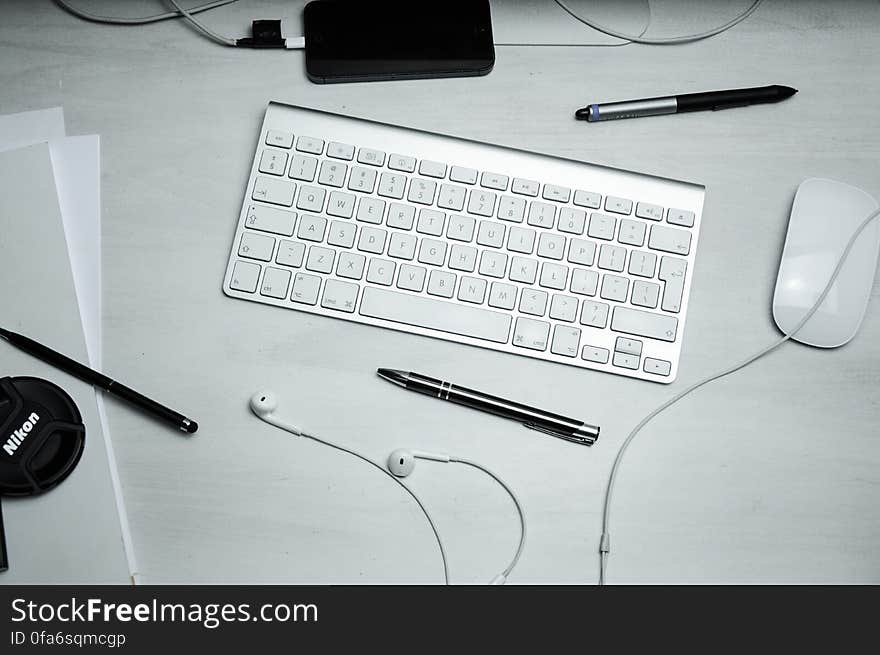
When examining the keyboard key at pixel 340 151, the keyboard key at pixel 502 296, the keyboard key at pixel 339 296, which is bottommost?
the keyboard key at pixel 339 296

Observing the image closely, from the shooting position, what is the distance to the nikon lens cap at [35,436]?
688mm

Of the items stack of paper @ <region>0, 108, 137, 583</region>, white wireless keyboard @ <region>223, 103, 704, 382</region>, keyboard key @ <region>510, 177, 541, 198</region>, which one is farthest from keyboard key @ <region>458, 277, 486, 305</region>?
stack of paper @ <region>0, 108, 137, 583</region>

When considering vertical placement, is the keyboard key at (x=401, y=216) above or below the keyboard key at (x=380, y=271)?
above

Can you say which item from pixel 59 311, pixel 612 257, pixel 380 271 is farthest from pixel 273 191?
pixel 612 257

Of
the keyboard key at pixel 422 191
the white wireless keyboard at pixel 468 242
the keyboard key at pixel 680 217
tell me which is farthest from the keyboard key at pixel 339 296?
the keyboard key at pixel 680 217

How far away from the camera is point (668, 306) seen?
75cm

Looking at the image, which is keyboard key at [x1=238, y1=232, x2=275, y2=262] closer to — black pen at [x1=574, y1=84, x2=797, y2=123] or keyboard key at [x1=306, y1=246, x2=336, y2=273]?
keyboard key at [x1=306, y1=246, x2=336, y2=273]

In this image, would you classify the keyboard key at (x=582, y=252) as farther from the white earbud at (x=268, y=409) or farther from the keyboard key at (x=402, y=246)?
the white earbud at (x=268, y=409)

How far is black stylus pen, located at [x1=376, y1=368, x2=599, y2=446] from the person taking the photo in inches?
28.5

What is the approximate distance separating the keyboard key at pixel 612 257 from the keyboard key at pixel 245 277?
12.9 inches

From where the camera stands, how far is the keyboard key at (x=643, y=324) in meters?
0.74

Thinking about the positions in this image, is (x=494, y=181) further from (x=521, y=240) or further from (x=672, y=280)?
(x=672, y=280)

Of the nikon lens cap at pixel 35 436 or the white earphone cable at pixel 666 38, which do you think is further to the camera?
the white earphone cable at pixel 666 38

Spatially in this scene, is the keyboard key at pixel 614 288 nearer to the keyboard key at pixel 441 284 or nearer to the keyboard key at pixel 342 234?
the keyboard key at pixel 441 284
